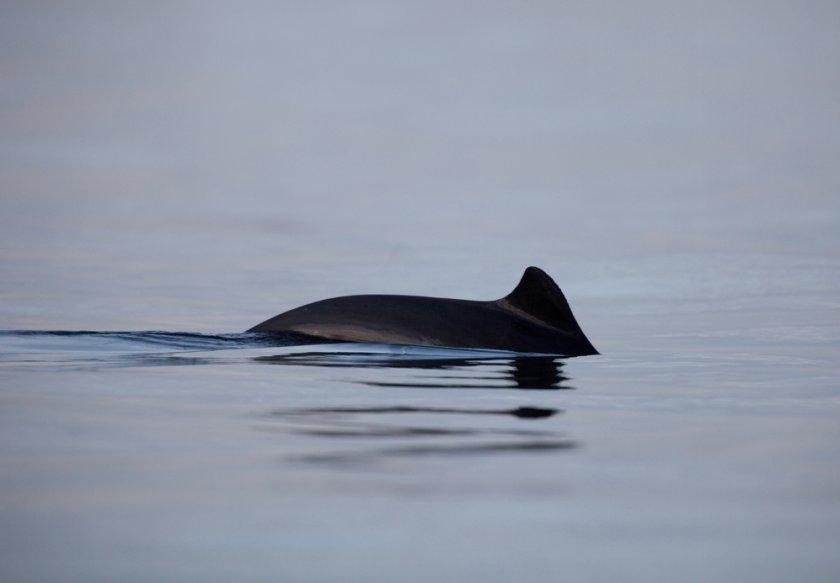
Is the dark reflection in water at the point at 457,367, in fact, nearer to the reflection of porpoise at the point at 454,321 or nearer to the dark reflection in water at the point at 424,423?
the dark reflection in water at the point at 424,423

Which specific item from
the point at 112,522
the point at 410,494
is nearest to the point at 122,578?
the point at 112,522

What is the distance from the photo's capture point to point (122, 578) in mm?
3648

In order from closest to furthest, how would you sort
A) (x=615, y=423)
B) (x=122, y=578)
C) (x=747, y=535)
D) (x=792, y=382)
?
1. (x=122, y=578)
2. (x=747, y=535)
3. (x=615, y=423)
4. (x=792, y=382)

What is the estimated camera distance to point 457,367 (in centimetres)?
1102

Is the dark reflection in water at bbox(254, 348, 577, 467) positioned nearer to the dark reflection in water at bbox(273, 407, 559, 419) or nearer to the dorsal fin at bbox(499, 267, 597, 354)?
the dark reflection in water at bbox(273, 407, 559, 419)

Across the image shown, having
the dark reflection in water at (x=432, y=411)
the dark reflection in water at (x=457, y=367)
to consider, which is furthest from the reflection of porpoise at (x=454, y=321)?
the dark reflection in water at (x=432, y=411)

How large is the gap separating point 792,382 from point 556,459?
5.71 m

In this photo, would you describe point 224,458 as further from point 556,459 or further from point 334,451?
point 556,459

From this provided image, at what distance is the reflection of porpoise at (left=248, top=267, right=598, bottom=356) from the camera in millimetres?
13023

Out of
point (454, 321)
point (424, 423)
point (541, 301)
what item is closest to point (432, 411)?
point (424, 423)

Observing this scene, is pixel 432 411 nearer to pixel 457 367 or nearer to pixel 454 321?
pixel 457 367

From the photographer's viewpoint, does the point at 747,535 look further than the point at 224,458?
No

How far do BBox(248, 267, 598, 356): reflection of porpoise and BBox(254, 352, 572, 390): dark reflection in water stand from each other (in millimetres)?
699

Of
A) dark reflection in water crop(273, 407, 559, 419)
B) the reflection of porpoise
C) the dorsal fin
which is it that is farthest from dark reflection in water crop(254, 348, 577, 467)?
the dorsal fin
